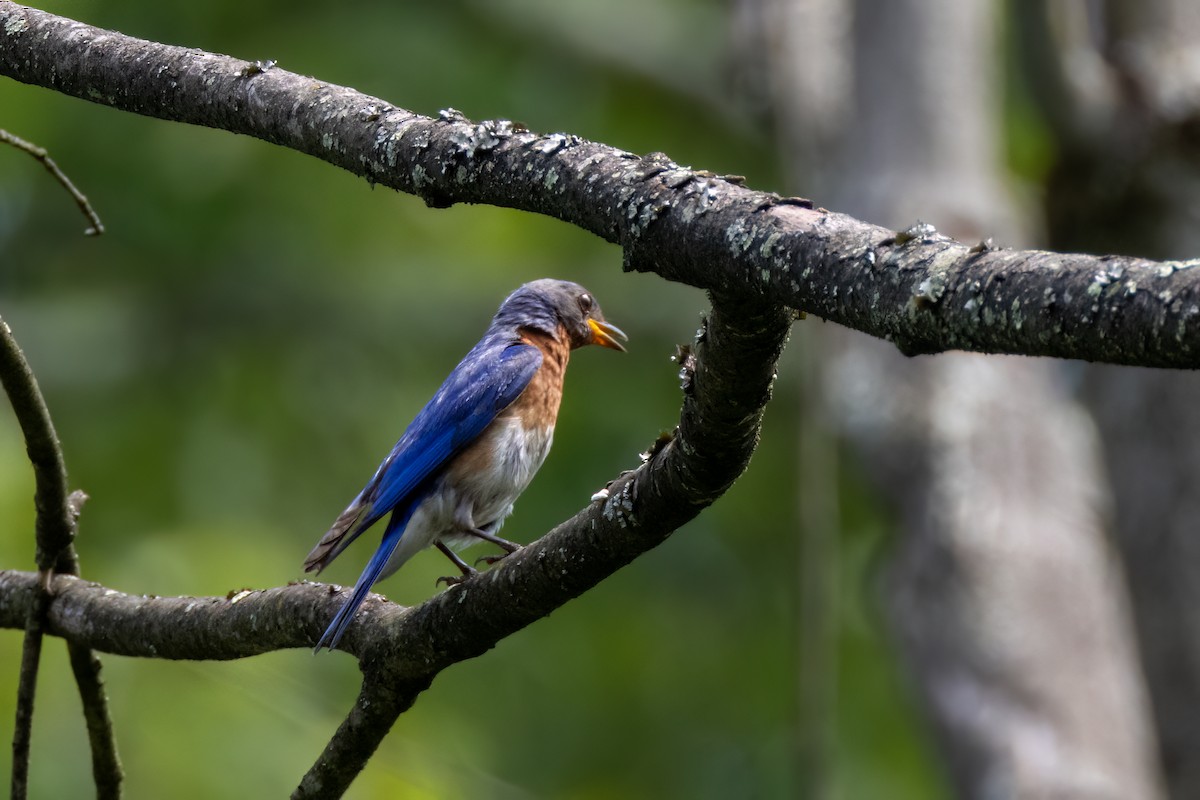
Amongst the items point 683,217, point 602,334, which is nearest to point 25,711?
point 683,217

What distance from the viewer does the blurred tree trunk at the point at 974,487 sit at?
766 cm

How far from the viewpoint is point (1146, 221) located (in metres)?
8.01

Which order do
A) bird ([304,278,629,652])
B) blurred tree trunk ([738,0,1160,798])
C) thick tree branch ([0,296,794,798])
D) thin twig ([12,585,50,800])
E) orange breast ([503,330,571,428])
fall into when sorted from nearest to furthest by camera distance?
thick tree branch ([0,296,794,798]) < thin twig ([12,585,50,800]) < bird ([304,278,629,652]) < orange breast ([503,330,571,428]) < blurred tree trunk ([738,0,1160,798])

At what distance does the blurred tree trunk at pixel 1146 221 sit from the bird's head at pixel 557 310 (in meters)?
3.49

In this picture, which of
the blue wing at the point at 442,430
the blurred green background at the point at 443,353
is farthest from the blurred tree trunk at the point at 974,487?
the blue wing at the point at 442,430

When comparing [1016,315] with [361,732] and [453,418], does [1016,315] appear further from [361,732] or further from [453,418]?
[453,418]

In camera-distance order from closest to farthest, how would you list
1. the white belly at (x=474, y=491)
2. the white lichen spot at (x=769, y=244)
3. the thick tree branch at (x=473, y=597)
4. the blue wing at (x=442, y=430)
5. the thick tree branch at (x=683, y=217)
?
the thick tree branch at (x=683, y=217)
the white lichen spot at (x=769, y=244)
the thick tree branch at (x=473, y=597)
the blue wing at (x=442, y=430)
the white belly at (x=474, y=491)

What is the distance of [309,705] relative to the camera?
5328 millimetres

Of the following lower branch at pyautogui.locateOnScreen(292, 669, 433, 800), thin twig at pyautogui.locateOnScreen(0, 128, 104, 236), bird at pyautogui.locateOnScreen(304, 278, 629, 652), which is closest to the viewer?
lower branch at pyautogui.locateOnScreen(292, 669, 433, 800)

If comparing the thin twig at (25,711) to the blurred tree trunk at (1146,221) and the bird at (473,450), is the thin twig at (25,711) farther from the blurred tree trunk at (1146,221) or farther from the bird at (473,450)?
the blurred tree trunk at (1146,221)

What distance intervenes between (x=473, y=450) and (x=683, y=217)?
2.64 meters

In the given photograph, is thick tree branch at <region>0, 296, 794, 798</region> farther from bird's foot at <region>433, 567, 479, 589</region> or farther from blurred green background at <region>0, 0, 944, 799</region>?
blurred green background at <region>0, 0, 944, 799</region>

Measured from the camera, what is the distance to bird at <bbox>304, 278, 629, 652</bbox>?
438 cm

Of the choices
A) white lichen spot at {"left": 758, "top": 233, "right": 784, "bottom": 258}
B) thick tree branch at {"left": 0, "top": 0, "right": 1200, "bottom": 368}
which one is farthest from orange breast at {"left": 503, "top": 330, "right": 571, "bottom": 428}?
white lichen spot at {"left": 758, "top": 233, "right": 784, "bottom": 258}
